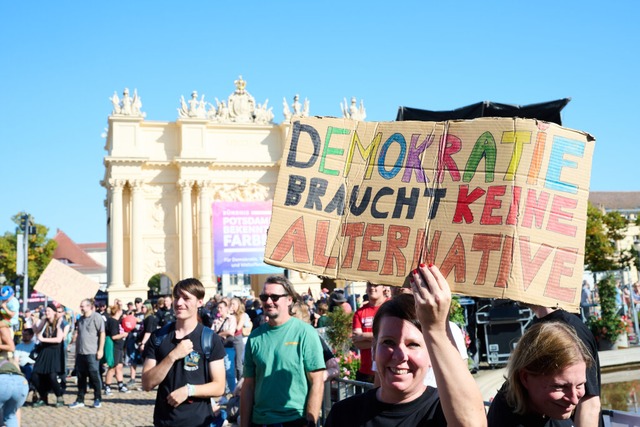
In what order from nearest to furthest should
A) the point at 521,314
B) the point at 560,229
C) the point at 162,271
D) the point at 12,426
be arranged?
the point at 560,229 < the point at 12,426 < the point at 521,314 < the point at 162,271

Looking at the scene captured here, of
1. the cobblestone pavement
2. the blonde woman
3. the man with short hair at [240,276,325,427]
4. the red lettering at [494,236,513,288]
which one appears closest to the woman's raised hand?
the red lettering at [494,236,513,288]

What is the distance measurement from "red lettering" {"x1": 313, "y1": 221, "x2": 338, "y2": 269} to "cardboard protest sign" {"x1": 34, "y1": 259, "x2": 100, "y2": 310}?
1086cm

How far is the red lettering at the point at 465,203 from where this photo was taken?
10.2ft

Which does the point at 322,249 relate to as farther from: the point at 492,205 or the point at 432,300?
the point at 432,300

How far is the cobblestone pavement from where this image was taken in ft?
36.2

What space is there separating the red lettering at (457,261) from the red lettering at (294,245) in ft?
2.47

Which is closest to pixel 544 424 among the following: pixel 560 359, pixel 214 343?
pixel 560 359

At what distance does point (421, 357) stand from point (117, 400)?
487 inches

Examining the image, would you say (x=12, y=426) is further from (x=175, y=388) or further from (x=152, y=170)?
(x=152, y=170)

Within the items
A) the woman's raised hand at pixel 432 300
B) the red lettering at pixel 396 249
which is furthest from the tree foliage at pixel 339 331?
the woman's raised hand at pixel 432 300

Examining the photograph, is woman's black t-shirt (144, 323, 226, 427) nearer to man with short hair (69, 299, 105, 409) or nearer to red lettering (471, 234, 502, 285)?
red lettering (471, 234, 502, 285)

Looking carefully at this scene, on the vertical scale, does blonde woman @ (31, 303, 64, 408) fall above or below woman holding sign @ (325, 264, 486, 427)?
below

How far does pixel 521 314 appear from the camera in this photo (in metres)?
13.4

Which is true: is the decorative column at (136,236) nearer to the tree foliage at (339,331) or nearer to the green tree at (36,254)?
the green tree at (36,254)
